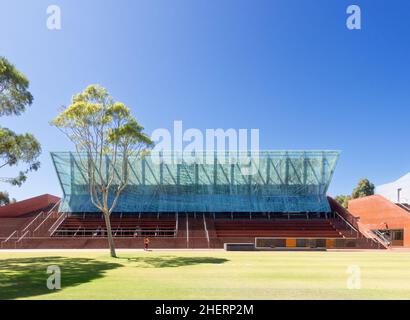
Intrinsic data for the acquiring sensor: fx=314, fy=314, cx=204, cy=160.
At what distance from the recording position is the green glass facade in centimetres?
5881

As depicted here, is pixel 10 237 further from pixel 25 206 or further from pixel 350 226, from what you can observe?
pixel 350 226

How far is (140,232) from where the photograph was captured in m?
49.6

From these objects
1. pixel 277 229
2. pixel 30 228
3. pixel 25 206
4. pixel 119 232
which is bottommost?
pixel 119 232

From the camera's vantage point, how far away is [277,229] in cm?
5112

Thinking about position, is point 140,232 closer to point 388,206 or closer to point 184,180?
point 184,180

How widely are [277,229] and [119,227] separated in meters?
25.8

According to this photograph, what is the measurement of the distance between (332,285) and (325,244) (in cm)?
2992

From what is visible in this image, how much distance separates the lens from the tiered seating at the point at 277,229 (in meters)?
48.2

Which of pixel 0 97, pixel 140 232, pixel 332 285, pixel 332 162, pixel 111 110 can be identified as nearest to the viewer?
pixel 332 285

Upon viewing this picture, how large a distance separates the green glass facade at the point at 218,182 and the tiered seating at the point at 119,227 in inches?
138

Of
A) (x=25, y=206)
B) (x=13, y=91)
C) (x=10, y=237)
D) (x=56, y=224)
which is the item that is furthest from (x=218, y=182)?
(x=13, y=91)

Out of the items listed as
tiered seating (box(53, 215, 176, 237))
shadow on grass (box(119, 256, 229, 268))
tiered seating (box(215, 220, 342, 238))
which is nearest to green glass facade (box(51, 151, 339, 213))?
tiered seating (box(53, 215, 176, 237))
